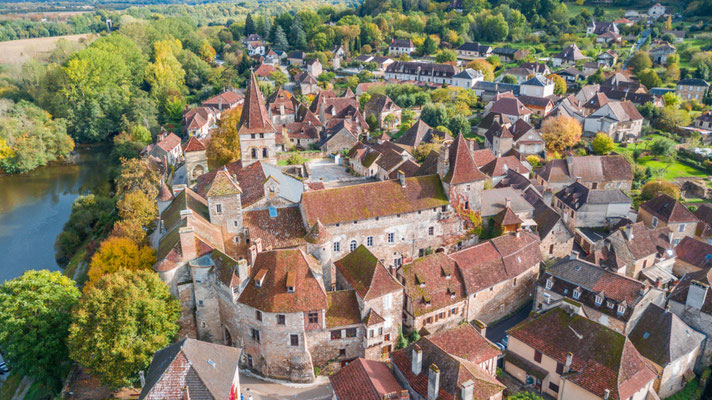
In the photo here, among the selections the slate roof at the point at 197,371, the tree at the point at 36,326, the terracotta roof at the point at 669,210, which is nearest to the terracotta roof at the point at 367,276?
the slate roof at the point at 197,371

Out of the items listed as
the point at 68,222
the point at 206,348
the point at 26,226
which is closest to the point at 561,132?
the point at 206,348

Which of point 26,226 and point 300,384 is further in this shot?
point 26,226

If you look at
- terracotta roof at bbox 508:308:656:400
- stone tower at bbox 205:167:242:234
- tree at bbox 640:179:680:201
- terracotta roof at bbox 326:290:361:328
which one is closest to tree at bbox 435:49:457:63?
tree at bbox 640:179:680:201

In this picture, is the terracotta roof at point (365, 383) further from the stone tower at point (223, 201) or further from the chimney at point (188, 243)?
the stone tower at point (223, 201)

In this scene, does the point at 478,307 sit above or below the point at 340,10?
below

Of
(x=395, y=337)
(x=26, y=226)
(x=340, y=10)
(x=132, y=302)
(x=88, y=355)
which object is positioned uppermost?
(x=340, y=10)

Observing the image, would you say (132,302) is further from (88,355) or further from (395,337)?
(395,337)

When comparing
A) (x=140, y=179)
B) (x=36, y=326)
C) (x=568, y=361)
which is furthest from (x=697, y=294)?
(x=140, y=179)
